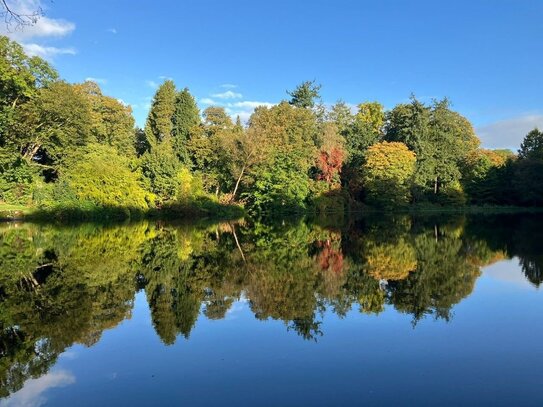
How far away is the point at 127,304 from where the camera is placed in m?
9.02

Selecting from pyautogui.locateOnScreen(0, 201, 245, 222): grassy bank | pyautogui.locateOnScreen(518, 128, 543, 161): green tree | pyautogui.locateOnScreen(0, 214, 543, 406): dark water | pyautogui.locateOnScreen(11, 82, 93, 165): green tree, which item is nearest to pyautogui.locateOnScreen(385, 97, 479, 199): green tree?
pyautogui.locateOnScreen(518, 128, 543, 161): green tree

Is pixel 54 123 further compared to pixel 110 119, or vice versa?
pixel 110 119

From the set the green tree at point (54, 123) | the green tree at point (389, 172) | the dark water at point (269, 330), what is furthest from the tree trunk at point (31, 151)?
the green tree at point (389, 172)

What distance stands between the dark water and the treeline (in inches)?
906

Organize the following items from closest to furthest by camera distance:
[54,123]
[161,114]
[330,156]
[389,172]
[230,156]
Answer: [54,123], [230,156], [161,114], [330,156], [389,172]

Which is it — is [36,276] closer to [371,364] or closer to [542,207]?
[371,364]

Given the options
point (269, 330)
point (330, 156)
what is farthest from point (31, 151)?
point (269, 330)

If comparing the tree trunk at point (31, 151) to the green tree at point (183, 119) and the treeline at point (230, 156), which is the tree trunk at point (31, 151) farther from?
the green tree at point (183, 119)

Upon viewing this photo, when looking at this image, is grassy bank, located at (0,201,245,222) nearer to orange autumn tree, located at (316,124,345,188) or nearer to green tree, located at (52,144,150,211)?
green tree, located at (52,144,150,211)

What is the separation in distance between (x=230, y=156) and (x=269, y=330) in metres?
39.2

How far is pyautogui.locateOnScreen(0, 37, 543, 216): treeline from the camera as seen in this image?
1362 inches

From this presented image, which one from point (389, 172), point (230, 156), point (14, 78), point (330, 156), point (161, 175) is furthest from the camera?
point (389, 172)

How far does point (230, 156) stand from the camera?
4572 cm

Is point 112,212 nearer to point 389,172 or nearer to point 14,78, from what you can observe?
point 14,78
